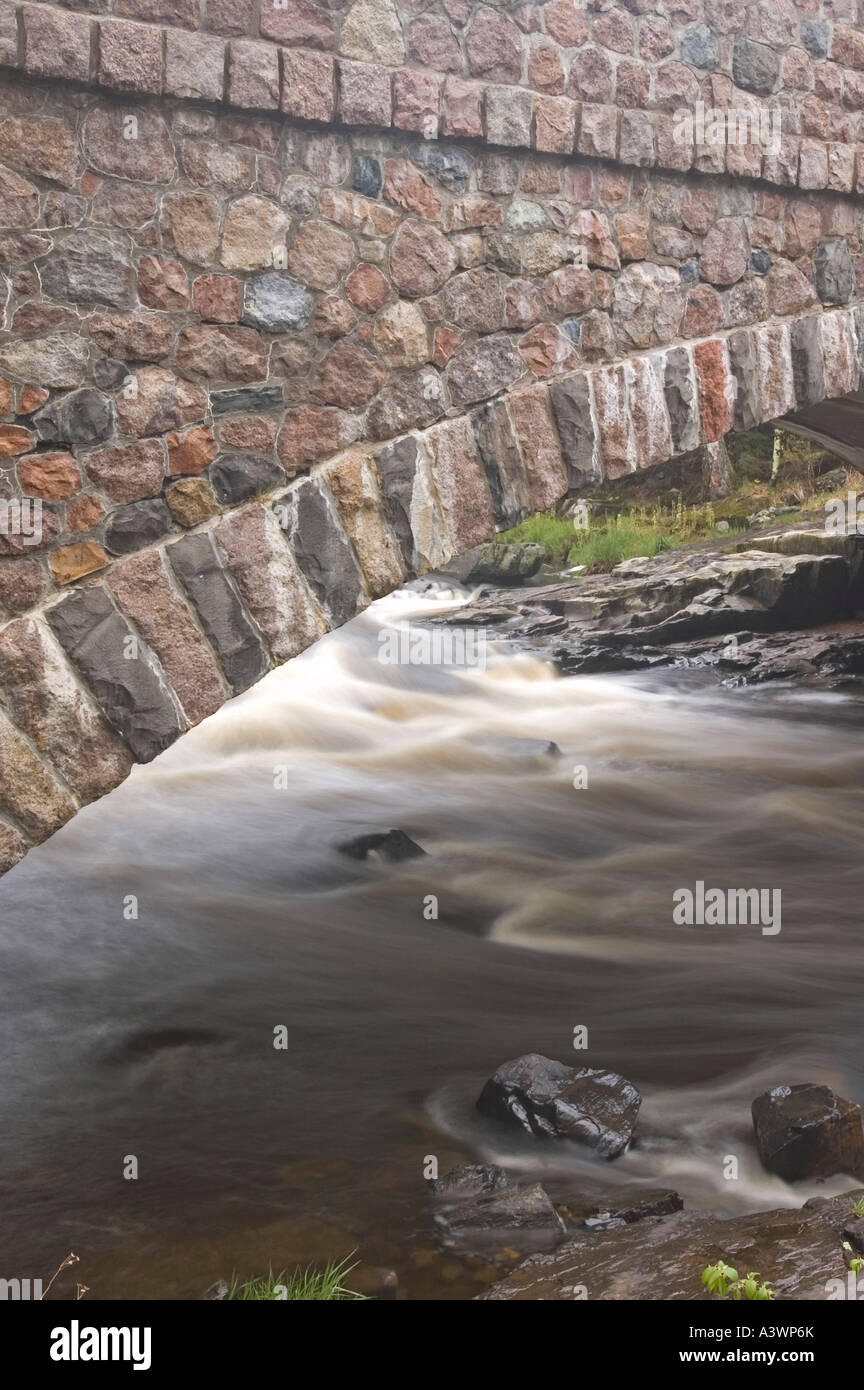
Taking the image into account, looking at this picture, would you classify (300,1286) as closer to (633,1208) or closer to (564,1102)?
(633,1208)

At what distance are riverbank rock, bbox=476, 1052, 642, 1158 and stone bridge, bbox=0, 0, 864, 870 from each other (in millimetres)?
1697

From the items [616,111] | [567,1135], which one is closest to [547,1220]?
[567,1135]

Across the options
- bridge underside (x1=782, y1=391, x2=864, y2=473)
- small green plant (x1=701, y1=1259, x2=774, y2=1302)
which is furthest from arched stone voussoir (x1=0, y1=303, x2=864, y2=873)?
bridge underside (x1=782, y1=391, x2=864, y2=473)

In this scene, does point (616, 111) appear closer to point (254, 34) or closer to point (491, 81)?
point (491, 81)

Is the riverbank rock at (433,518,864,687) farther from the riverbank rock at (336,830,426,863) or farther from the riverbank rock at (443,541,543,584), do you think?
the riverbank rock at (336,830,426,863)

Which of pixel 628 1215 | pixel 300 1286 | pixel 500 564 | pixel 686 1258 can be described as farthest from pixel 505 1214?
pixel 500 564

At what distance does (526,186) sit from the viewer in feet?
15.8

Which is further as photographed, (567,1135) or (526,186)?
(526,186)

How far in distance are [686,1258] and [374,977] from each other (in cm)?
250

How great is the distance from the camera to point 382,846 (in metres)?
7.37

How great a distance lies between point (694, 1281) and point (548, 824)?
15.9 ft

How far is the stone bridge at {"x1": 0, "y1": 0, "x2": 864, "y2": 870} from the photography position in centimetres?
383

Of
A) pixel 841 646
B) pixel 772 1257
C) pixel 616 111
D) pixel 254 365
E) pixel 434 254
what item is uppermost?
pixel 616 111

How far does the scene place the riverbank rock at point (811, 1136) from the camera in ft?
13.6
